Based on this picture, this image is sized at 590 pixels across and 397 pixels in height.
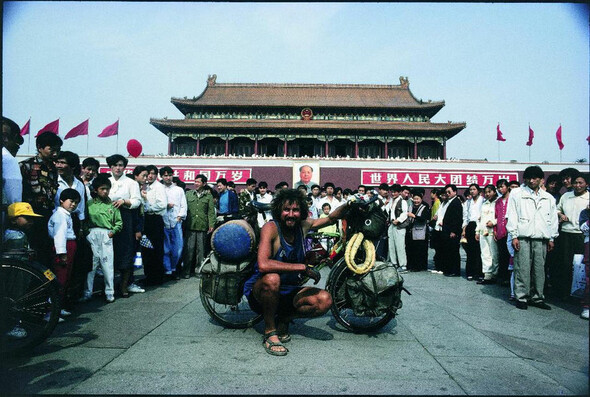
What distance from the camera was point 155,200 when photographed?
217 inches

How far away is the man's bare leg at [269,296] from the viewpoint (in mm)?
2795

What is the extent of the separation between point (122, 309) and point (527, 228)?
4871mm

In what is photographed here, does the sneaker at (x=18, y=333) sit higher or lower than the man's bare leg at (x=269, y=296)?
lower

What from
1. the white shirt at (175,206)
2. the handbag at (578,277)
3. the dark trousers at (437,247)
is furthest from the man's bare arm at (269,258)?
the dark trousers at (437,247)

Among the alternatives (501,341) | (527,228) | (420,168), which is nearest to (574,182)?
(527,228)

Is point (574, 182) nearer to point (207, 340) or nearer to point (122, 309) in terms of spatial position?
point (207, 340)

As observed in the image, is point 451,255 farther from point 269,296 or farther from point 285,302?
point 269,296

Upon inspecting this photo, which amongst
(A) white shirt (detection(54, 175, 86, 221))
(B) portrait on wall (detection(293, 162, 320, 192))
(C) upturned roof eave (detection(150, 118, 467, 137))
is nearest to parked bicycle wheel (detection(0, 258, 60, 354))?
(A) white shirt (detection(54, 175, 86, 221))

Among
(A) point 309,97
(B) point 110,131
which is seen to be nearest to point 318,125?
(A) point 309,97

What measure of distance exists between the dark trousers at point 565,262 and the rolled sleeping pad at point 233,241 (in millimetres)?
4312

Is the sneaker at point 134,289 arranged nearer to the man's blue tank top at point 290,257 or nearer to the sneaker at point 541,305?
the man's blue tank top at point 290,257

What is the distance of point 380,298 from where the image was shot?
3.09m

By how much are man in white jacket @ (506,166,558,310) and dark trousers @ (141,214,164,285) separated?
489 centimetres

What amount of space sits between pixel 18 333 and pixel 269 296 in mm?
1907
